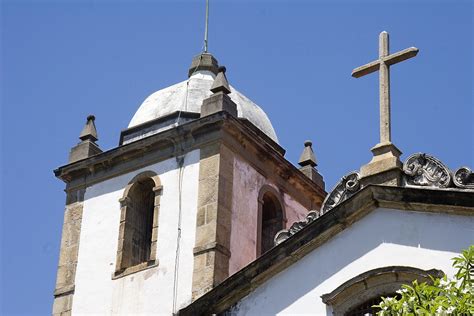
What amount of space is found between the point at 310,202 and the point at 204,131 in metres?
2.80

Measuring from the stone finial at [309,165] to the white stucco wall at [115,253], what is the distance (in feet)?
8.69

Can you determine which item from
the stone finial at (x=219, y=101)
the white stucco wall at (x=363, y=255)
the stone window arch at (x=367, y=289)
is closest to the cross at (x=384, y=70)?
the white stucco wall at (x=363, y=255)

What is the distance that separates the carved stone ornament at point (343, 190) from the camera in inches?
615

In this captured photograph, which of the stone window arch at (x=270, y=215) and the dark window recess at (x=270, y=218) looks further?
the dark window recess at (x=270, y=218)

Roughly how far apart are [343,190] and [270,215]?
462cm

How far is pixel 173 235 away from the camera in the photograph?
1873 centimetres

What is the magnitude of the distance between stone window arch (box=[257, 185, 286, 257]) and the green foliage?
8.43 m

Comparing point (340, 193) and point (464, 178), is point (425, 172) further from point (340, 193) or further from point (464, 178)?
point (340, 193)

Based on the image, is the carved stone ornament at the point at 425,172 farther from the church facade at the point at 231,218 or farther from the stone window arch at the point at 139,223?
the stone window arch at the point at 139,223

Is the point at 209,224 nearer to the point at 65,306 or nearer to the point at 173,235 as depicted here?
the point at 173,235

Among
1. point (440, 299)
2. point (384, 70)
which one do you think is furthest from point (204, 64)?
point (440, 299)

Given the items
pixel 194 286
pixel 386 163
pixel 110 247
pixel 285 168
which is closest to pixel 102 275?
pixel 110 247

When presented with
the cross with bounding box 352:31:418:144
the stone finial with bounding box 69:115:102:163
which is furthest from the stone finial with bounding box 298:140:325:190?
the cross with bounding box 352:31:418:144

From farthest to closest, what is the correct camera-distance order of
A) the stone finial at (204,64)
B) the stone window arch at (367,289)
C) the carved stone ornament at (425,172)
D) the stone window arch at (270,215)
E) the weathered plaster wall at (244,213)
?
the stone finial at (204,64)
the stone window arch at (270,215)
the weathered plaster wall at (244,213)
the carved stone ornament at (425,172)
the stone window arch at (367,289)
